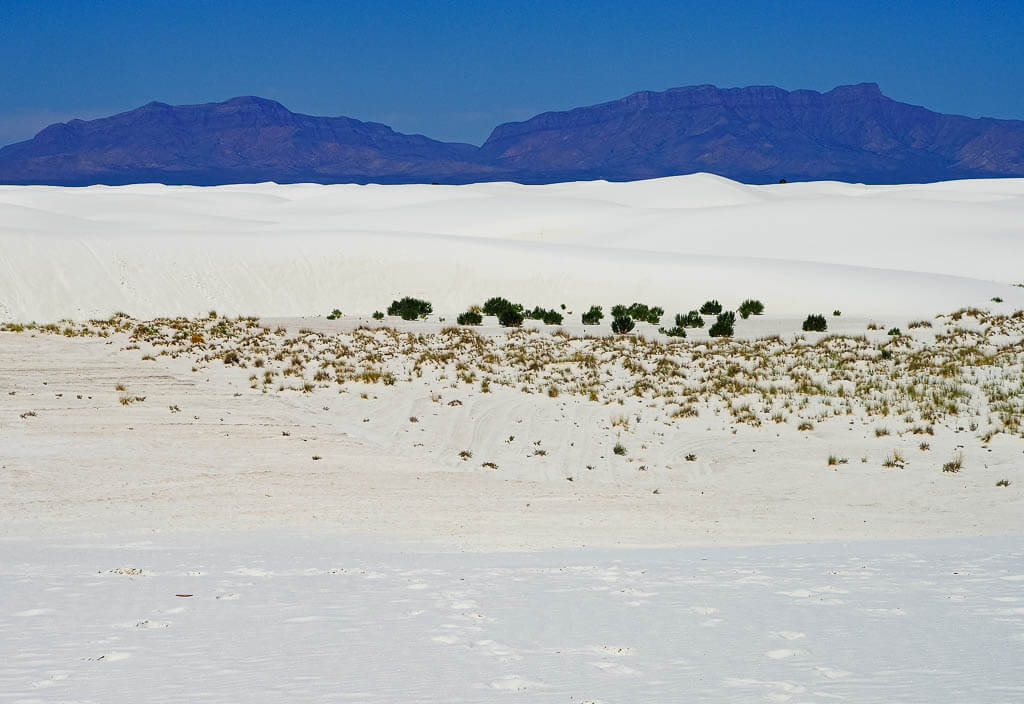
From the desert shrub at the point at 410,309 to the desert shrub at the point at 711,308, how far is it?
850 centimetres

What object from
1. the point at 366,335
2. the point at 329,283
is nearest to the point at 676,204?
the point at 329,283

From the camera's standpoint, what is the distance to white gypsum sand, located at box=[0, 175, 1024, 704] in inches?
223

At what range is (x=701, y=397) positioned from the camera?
17.9 m

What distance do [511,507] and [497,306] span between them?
2266 centimetres

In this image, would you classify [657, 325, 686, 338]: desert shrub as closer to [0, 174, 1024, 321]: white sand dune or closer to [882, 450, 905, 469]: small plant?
[0, 174, 1024, 321]: white sand dune

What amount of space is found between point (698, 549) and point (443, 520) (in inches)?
106

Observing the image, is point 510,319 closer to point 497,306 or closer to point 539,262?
point 497,306

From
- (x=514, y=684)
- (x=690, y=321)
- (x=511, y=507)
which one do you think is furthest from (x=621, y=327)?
(x=514, y=684)

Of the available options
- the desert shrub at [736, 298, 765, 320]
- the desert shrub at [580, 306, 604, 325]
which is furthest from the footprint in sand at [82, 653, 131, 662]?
the desert shrub at [736, 298, 765, 320]

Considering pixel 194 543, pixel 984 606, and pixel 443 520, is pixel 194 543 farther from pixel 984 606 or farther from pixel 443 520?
pixel 984 606

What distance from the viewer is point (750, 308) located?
34062 mm

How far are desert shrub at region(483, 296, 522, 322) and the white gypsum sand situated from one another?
1891 millimetres

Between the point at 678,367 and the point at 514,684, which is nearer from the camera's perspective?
the point at 514,684

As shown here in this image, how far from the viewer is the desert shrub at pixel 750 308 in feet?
109
